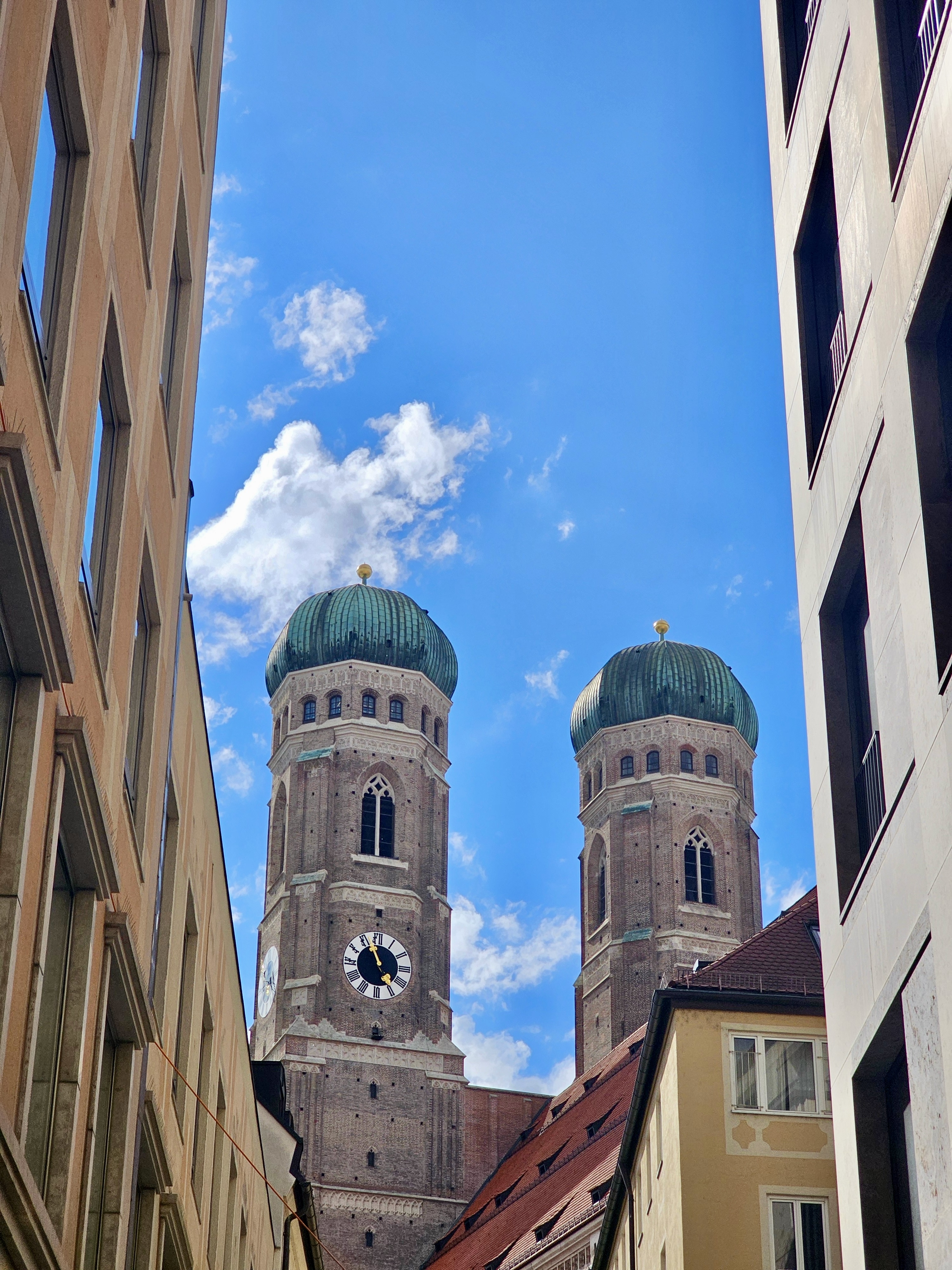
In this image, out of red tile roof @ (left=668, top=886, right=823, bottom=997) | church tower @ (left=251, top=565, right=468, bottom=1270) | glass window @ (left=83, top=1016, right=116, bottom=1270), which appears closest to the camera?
glass window @ (left=83, top=1016, right=116, bottom=1270)

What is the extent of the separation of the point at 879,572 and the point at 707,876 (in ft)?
236

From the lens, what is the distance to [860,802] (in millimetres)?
14461

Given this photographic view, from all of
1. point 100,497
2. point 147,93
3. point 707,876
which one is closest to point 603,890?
point 707,876

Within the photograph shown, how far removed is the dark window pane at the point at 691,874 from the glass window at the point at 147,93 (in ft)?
232

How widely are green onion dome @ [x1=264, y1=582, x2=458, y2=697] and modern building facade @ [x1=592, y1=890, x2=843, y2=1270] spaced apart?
5489 centimetres

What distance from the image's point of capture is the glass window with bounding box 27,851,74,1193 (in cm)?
1025

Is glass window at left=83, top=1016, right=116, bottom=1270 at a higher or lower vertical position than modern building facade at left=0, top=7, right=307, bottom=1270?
lower

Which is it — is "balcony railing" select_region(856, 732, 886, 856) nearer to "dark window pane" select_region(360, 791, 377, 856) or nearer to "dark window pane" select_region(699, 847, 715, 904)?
"dark window pane" select_region(360, 791, 377, 856)

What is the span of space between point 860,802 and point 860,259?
12.8 feet

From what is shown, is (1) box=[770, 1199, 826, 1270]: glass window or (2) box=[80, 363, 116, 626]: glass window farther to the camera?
(1) box=[770, 1199, 826, 1270]: glass window

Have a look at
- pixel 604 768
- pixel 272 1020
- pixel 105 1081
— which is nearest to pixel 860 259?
pixel 105 1081

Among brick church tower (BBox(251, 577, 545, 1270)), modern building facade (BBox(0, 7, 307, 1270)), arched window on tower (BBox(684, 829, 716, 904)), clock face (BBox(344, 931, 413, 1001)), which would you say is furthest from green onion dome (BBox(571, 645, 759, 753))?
modern building facade (BBox(0, 7, 307, 1270))

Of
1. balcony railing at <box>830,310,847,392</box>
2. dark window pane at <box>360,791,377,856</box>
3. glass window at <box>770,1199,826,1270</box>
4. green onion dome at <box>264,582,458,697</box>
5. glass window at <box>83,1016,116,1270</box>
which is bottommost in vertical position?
glass window at <box>83,1016,116,1270</box>

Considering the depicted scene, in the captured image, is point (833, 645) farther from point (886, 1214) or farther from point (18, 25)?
point (18, 25)
